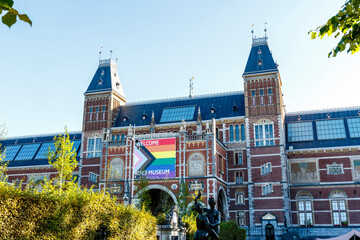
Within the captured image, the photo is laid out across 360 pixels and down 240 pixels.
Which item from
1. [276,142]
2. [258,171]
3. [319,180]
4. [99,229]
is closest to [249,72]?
[276,142]

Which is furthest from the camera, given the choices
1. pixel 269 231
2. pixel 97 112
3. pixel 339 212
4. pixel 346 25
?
pixel 97 112

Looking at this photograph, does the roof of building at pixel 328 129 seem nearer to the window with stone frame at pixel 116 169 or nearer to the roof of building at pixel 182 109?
the roof of building at pixel 182 109

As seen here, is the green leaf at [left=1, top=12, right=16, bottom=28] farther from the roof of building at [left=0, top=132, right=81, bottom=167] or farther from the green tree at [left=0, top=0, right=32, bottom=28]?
the roof of building at [left=0, top=132, right=81, bottom=167]

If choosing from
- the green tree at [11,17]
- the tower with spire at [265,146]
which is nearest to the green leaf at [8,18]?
the green tree at [11,17]

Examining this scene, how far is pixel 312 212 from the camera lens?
46.2 metres

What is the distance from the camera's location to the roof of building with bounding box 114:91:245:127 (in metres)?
51.7

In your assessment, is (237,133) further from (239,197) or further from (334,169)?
(334,169)

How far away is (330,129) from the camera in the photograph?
161 ft

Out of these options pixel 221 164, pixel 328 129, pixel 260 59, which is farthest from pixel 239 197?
pixel 260 59

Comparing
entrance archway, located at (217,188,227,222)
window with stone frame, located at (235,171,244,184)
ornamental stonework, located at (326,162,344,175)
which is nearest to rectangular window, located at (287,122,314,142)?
ornamental stonework, located at (326,162,344,175)

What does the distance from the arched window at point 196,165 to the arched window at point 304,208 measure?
13159 mm

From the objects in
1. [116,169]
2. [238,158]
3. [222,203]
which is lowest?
[222,203]

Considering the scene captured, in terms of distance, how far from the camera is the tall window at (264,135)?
4688cm

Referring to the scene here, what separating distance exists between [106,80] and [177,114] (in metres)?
11.7
